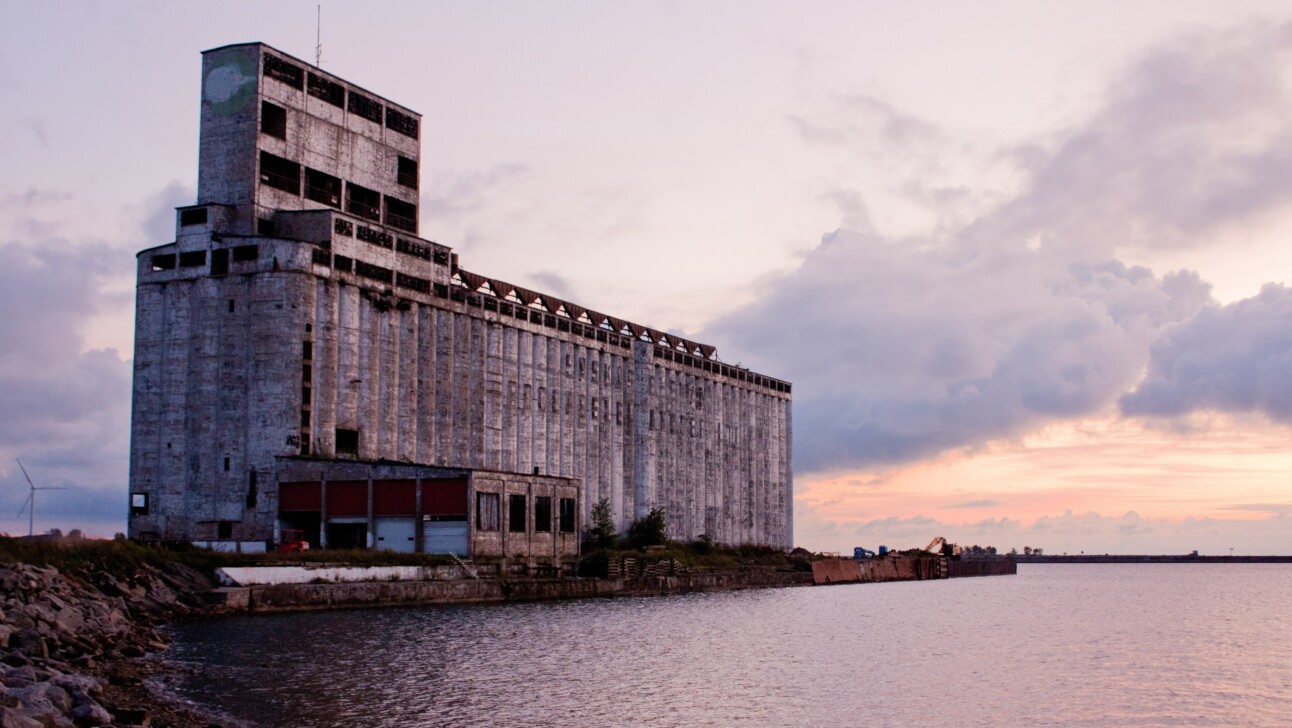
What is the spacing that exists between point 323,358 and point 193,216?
1259cm

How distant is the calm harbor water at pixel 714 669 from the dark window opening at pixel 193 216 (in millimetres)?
32511

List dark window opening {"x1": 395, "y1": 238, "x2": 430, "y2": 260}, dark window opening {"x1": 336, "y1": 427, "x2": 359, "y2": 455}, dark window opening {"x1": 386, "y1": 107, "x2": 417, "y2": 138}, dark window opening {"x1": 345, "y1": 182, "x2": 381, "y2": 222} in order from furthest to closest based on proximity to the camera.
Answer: dark window opening {"x1": 386, "y1": 107, "x2": 417, "y2": 138} → dark window opening {"x1": 345, "y1": 182, "x2": 381, "y2": 222} → dark window opening {"x1": 395, "y1": 238, "x2": 430, "y2": 260} → dark window opening {"x1": 336, "y1": 427, "x2": 359, "y2": 455}

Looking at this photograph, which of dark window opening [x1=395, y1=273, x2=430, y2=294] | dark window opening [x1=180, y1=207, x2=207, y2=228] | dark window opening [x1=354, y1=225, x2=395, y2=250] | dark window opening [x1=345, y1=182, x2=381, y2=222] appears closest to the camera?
dark window opening [x1=180, y1=207, x2=207, y2=228]

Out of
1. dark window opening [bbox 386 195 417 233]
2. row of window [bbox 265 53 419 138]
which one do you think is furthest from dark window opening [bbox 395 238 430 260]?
row of window [bbox 265 53 419 138]

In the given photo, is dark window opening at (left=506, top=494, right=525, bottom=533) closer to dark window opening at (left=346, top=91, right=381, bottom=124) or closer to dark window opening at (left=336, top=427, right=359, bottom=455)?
dark window opening at (left=336, top=427, right=359, bottom=455)

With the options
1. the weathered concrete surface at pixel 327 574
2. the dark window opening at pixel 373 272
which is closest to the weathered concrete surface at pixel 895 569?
the dark window opening at pixel 373 272

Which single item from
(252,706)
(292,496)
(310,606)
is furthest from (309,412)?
(252,706)

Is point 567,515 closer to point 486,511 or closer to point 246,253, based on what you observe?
point 486,511

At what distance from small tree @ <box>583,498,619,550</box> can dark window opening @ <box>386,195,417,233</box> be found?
2920cm

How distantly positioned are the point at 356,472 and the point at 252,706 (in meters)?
44.4

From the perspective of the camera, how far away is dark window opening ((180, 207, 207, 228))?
260 feet

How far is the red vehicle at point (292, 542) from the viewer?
66.4 m

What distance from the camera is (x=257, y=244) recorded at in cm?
7738

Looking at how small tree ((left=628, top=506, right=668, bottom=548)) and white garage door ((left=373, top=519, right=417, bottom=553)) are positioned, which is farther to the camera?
small tree ((left=628, top=506, right=668, bottom=548))
